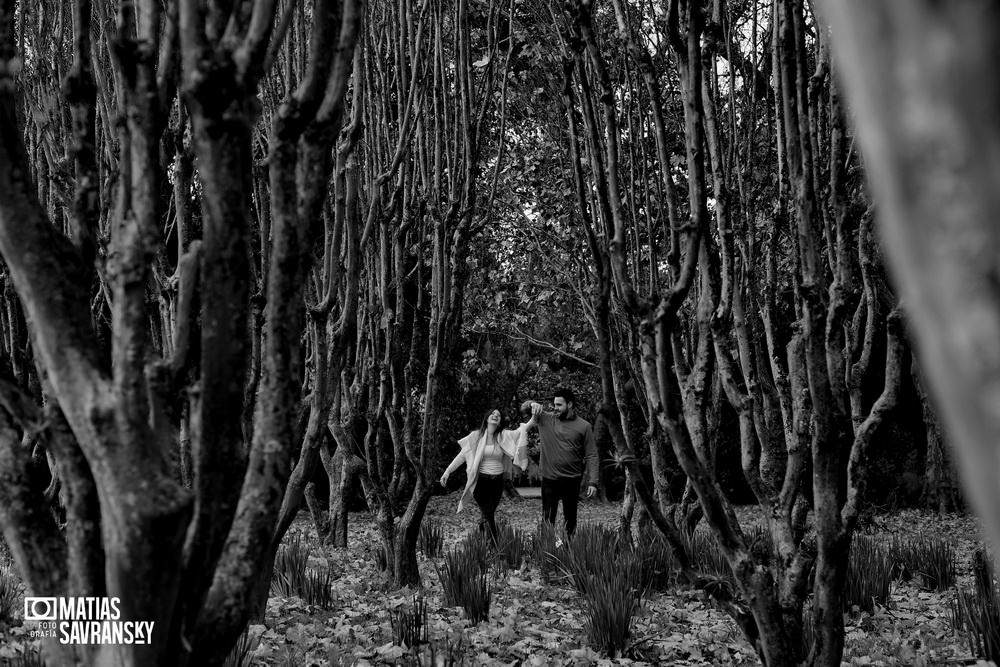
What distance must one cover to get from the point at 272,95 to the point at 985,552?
450 centimetres

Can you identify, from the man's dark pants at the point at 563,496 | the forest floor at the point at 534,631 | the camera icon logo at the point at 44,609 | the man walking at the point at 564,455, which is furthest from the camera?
the man walking at the point at 564,455

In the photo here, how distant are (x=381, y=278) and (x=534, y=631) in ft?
8.20

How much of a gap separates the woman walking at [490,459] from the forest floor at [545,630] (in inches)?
82.5

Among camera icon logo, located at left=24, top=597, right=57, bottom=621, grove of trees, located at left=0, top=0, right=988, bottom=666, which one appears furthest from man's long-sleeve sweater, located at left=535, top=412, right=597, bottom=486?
camera icon logo, located at left=24, top=597, right=57, bottom=621

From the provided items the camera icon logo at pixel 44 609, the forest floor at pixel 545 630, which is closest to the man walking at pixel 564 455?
the forest floor at pixel 545 630

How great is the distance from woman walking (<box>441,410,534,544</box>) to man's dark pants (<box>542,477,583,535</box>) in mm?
357

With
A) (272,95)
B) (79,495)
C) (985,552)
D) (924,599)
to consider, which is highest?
(272,95)

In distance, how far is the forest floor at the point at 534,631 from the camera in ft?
11.6

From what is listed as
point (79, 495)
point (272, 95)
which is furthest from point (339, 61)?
point (272, 95)

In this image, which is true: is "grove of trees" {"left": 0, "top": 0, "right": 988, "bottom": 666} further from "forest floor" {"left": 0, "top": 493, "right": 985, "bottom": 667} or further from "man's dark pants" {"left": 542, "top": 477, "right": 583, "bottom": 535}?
"man's dark pants" {"left": 542, "top": 477, "right": 583, "bottom": 535}

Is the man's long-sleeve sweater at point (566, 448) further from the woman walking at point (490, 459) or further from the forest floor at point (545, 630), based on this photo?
the forest floor at point (545, 630)

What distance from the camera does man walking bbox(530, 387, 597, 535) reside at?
8086 millimetres

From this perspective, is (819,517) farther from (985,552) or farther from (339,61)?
(339,61)

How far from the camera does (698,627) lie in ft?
14.3
